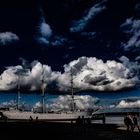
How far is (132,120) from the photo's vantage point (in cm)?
3138

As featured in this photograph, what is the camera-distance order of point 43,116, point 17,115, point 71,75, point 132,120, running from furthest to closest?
1. point 71,75
2. point 43,116
3. point 17,115
4. point 132,120

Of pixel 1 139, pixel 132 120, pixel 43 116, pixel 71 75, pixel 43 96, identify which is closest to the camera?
pixel 1 139

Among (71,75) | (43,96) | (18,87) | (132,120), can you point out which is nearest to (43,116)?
(43,96)

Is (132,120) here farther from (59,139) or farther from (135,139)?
(59,139)

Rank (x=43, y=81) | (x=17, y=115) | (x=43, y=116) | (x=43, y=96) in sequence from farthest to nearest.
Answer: (x=43, y=81) < (x=43, y=96) < (x=43, y=116) < (x=17, y=115)

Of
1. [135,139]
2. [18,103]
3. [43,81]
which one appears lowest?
[135,139]

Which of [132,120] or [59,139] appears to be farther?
[132,120]

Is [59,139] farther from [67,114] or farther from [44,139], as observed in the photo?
[67,114]

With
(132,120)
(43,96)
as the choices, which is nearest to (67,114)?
(43,96)

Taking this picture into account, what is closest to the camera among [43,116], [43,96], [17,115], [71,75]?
[17,115]

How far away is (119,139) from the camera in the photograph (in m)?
24.3

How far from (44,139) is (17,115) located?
88.0m

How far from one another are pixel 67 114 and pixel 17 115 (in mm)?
27640

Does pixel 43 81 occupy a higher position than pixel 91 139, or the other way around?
pixel 43 81
